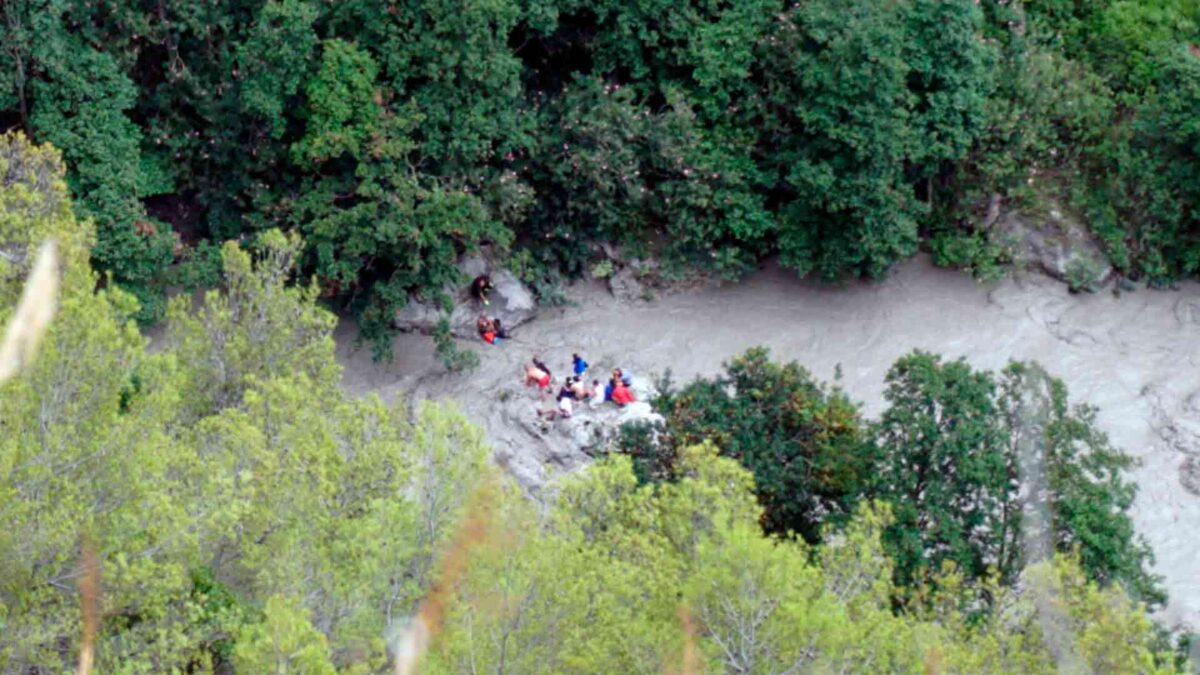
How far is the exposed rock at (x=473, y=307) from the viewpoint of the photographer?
100ft

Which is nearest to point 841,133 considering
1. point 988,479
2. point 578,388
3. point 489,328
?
point 578,388

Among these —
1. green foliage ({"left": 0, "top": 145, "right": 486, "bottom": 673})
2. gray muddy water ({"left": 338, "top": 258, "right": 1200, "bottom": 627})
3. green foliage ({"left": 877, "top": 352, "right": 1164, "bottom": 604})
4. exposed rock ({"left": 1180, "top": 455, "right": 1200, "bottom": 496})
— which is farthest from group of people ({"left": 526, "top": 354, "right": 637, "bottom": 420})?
exposed rock ({"left": 1180, "top": 455, "right": 1200, "bottom": 496})

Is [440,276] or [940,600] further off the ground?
[940,600]

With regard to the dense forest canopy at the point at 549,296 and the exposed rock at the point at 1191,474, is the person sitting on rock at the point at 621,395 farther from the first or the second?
the exposed rock at the point at 1191,474

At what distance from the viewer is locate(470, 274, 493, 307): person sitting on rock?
30969 mm

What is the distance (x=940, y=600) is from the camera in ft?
71.1

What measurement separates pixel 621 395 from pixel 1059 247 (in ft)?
25.7

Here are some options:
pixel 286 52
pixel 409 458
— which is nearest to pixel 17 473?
pixel 409 458

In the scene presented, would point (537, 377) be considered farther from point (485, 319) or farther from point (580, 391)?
point (485, 319)

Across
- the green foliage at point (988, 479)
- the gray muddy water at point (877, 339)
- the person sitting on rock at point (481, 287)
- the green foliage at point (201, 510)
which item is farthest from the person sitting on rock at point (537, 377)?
the green foliage at point (201, 510)

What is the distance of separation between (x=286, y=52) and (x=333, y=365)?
22.3 feet

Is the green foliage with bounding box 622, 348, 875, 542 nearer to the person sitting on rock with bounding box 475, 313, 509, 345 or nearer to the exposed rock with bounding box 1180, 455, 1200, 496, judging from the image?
the person sitting on rock with bounding box 475, 313, 509, 345

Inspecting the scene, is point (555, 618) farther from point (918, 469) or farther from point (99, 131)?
point (99, 131)

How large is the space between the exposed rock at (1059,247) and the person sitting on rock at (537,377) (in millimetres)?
7821
